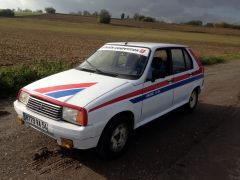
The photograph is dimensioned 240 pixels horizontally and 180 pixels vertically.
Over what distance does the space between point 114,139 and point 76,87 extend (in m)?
0.98

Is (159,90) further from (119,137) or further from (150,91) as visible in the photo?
(119,137)

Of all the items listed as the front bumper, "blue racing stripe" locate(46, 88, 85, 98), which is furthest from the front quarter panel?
"blue racing stripe" locate(46, 88, 85, 98)

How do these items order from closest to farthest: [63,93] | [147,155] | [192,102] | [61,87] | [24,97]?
[63,93]
[61,87]
[24,97]
[147,155]
[192,102]

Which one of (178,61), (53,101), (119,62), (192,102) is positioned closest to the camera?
(53,101)

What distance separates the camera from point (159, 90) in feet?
18.3

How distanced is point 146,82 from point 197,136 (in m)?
1.69

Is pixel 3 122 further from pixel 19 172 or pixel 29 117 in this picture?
pixel 19 172

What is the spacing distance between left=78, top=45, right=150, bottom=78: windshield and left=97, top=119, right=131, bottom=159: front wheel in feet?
3.05

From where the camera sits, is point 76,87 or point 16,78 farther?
point 16,78

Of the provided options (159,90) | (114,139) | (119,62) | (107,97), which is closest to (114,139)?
(114,139)

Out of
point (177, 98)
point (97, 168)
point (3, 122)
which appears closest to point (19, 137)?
point (3, 122)

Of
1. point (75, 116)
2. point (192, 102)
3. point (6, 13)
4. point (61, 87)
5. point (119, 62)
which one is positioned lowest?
point (192, 102)

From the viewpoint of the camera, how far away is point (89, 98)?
437 cm

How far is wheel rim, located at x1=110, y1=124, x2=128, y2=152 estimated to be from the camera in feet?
15.4
